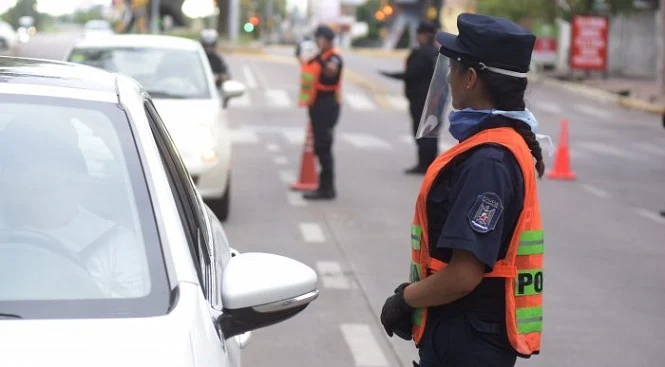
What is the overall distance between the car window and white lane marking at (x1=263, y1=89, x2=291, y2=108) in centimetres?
2481

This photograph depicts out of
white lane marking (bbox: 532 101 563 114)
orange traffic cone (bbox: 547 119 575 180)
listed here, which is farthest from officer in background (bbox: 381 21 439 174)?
white lane marking (bbox: 532 101 563 114)

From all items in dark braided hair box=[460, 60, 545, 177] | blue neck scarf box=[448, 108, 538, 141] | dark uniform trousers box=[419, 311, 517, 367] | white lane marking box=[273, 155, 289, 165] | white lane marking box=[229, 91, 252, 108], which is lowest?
white lane marking box=[229, 91, 252, 108]

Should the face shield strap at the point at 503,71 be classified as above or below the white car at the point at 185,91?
above

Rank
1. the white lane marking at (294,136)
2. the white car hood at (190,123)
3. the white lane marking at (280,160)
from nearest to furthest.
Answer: the white car hood at (190,123), the white lane marking at (280,160), the white lane marking at (294,136)

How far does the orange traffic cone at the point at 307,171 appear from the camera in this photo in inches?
563

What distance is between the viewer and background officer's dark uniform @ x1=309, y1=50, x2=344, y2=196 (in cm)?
1364

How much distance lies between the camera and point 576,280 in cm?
955

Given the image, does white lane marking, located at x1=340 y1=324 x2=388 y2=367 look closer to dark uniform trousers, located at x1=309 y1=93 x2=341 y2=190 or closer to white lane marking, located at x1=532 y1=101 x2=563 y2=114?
dark uniform trousers, located at x1=309 y1=93 x2=341 y2=190

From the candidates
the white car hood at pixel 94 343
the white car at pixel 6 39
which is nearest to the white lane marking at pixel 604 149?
the white car hood at pixel 94 343

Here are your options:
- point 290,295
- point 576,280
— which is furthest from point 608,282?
point 290,295

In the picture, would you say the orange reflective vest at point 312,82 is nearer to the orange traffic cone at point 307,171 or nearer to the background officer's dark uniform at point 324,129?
the background officer's dark uniform at point 324,129

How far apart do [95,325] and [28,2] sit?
124 m

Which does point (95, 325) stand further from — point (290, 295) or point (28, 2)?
point (28, 2)

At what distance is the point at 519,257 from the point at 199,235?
967 millimetres
